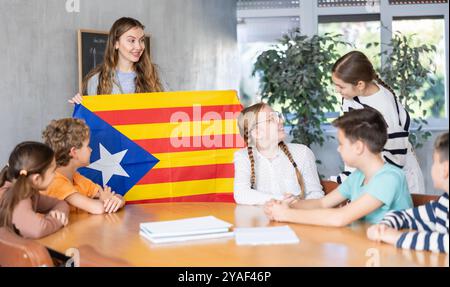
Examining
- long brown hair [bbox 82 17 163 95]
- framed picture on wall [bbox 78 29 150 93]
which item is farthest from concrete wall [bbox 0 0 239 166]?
long brown hair [bbox 82 17 163 95]

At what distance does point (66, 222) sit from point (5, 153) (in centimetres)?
159

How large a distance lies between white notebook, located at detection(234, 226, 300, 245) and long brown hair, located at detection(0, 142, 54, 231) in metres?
0.79

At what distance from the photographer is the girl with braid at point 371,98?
3.37 m

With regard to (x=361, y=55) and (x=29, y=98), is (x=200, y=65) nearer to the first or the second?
(x=29, y=98)

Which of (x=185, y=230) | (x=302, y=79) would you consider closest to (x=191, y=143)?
(x=185, y=230)

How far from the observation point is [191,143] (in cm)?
376

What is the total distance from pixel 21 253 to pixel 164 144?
1.70 m

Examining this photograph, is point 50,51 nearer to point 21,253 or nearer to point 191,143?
point 191,143

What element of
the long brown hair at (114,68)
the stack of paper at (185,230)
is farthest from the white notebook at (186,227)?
the long brown hair at (114,68)

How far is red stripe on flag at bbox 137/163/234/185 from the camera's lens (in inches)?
144

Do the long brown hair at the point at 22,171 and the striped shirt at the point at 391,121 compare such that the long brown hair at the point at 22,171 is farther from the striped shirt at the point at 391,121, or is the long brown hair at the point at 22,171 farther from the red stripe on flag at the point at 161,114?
the striped shirt at the point at 391,121

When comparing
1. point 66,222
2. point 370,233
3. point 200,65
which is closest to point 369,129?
point 370,233

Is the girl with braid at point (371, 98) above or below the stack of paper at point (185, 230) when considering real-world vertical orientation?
above

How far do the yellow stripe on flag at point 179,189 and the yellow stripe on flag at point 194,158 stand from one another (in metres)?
0.10
